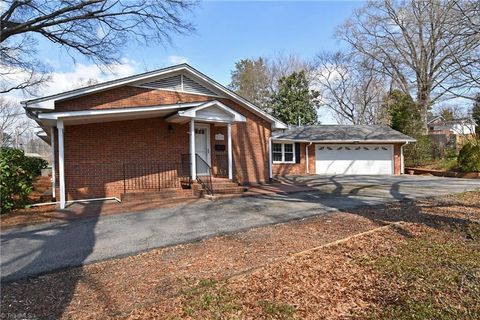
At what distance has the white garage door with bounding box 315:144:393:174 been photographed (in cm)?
2208

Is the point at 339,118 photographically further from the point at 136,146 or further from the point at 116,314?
the point at 116,314

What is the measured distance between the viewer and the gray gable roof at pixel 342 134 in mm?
21500

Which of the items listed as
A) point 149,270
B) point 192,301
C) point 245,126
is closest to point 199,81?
point 245,126

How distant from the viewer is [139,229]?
6789 mm

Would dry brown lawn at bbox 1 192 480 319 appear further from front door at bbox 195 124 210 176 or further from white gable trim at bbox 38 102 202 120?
front door at bbox 195 124 210 176

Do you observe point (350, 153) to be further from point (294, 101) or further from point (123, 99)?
point (123, 99)

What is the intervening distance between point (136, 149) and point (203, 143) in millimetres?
2900

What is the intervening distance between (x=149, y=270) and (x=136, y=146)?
25.2ft

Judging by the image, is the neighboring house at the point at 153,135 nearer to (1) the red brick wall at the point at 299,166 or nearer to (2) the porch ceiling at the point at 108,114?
(2) the porch ceiling at the point at 108,114

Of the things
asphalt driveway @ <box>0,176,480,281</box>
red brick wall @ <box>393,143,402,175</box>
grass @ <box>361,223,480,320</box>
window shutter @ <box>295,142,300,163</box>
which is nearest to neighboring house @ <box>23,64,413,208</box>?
asphalt driveway @ <box>0,176,480,281</box>

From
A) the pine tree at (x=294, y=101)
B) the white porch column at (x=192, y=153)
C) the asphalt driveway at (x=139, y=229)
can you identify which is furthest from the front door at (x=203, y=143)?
the pine tree at (x=294, y=101)

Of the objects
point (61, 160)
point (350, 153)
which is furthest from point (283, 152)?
point (61, 160)

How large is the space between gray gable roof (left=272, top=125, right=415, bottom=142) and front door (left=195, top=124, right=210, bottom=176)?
8004 millimetres

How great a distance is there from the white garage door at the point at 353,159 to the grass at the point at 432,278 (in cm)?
1702
